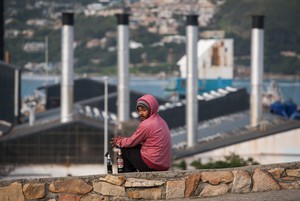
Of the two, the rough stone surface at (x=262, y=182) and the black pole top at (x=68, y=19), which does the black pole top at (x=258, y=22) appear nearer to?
the black pole top at (x=68, y=19)

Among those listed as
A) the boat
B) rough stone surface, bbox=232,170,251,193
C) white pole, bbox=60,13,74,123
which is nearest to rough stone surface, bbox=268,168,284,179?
rough stone surface, bbox=232,170,251,193

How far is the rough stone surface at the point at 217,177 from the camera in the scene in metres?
17.4

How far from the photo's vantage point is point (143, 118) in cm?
1775

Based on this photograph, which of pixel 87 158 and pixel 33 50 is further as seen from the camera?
pixel 33 50

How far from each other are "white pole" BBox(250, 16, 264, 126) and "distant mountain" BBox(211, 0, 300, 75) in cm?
2149

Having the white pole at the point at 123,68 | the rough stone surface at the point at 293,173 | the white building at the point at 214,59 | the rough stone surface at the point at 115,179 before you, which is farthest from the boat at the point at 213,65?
the rough stone surface at the point at 115,179

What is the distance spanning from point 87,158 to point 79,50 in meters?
94.5

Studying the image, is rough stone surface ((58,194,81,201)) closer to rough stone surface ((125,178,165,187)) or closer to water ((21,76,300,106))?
rough stone surface ((125,178,165,187))

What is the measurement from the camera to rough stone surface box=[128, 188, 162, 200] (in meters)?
17.1

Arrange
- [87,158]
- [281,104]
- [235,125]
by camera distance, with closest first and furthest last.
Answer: [87,158]
[235,125]
[281,104]

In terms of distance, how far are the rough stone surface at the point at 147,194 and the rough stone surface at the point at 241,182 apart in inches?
35.5

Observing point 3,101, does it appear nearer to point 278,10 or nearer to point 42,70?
point 278,10

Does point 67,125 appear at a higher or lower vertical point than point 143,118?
lower

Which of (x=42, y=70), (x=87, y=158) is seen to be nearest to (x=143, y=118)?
(x=87, y=158)
